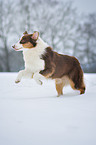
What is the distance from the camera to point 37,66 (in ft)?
10.8

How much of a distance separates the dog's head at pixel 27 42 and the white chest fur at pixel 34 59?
102 mm

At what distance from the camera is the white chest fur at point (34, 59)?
330 centimetres

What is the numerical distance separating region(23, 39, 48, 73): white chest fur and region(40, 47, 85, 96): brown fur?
99 mm

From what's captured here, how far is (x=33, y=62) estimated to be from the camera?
3.33 metres

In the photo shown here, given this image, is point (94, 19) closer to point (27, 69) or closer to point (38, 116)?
point (27, 69)

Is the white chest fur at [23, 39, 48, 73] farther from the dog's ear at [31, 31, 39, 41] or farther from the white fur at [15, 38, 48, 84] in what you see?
the dog's ear at [31, 31, 39, 41]

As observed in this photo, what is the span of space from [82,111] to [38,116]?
26.6 inches

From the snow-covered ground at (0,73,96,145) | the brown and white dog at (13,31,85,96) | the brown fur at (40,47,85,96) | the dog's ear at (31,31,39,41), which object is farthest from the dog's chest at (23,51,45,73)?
the snow-covered ground at (0,73,96,145)

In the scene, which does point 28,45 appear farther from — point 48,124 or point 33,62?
point 48,124

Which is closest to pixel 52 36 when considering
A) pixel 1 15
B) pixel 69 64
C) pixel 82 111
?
pixel 1 15

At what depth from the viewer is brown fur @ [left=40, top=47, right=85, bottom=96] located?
134 inches

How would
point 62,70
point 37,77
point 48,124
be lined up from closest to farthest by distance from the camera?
point 48,124, point 37,77, point 62,70

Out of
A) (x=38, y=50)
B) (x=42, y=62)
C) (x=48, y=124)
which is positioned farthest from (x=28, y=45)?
(x=48, y=124)

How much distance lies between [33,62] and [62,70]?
0.70 m
